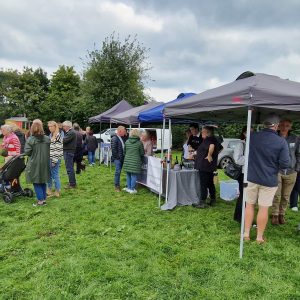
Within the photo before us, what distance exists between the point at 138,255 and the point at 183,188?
9.17 feet

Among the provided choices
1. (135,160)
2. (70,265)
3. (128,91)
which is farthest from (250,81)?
(128,91)

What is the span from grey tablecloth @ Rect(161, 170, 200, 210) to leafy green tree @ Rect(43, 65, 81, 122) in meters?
18.6

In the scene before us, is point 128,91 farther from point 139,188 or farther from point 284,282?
point 284,282

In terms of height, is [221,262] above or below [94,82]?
below

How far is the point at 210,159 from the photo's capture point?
6.35 metres

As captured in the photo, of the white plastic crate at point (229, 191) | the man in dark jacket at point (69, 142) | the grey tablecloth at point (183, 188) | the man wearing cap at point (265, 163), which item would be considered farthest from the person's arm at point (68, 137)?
the man wearing cap at point (265, 163)

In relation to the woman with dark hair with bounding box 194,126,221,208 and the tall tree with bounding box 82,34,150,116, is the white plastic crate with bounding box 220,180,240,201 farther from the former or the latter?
the tall tree with bounding box 82,34,150,116

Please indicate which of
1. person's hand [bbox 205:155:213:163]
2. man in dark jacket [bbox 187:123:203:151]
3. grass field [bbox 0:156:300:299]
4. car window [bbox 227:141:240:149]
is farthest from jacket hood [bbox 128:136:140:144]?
car window [bbox 227:141:240:149]

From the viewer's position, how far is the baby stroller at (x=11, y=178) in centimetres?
641

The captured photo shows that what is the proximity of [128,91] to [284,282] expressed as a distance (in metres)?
20.8

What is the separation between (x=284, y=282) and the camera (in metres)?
3.45

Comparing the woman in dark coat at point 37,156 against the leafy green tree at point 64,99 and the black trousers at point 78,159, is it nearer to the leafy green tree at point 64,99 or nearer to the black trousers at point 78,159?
the black trousers at point 78,159

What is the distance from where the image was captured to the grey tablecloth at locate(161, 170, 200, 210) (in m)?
6.55

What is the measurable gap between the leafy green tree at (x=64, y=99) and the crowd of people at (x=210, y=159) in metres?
16.3
